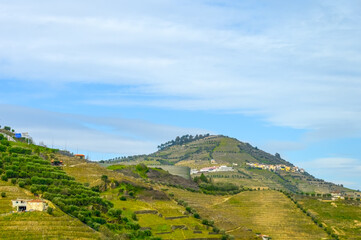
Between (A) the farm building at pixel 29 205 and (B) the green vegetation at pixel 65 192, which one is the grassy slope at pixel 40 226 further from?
(B) the green vegetation at pixel 65 192

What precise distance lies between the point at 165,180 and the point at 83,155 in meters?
45.1

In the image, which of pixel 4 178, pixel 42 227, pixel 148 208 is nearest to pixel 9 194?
pixel 4 178

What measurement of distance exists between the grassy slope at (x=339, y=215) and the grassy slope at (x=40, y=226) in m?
70.7

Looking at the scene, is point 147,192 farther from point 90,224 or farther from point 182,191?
point 90,224

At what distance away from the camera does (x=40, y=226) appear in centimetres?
8419

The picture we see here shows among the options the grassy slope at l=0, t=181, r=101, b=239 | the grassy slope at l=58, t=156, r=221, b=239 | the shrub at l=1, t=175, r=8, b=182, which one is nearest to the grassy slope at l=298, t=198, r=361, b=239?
the grassy slope at l=58, t=156, r=221, b=239

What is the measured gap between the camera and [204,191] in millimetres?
165125

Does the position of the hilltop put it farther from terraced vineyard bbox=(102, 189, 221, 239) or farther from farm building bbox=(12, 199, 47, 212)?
farm building bbox=(12, 199, 47, 212)

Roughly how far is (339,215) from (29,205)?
287 ft

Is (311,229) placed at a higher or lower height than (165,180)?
lower

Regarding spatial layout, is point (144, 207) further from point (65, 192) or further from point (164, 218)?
point (65, 192)

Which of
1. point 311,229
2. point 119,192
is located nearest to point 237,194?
point 311,229

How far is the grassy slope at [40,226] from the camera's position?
3182 inches

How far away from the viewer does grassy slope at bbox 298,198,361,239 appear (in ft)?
445
